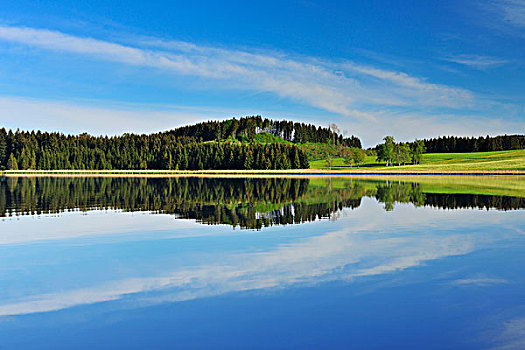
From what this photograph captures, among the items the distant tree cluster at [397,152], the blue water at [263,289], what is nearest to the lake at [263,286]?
the blue water at [263,289]

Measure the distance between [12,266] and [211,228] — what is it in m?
9.95

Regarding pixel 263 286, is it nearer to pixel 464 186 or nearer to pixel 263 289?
pixel 263 289

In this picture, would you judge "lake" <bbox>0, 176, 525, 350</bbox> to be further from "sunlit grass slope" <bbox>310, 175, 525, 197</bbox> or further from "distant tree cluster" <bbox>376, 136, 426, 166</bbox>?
"distant tree cluster" <bbox>376, 136, 426, 166</bbox>

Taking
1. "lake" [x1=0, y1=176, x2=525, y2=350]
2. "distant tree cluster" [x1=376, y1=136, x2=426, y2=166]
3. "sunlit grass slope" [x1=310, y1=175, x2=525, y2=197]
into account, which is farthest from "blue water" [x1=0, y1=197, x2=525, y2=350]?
"distant tree cluster" [x1=376, y1=136, x2=426, y2=166]

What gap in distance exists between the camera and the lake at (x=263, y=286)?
8258 mm

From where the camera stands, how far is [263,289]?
36.4 ft

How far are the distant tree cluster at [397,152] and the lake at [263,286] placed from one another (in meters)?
158

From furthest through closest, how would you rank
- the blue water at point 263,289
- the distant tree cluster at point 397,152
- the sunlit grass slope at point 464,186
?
the distant tree cluster at point 397,152 < the sunlit grass slope at point 464,186 < the blue water at point 263,289

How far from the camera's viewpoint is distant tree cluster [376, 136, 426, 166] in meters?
176

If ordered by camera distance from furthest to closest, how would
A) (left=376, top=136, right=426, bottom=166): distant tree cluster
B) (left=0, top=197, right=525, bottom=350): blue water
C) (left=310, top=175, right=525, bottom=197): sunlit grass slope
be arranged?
1. (left=376, top=136, right=426, bottom=166): distant tree cluster
2. (left=310, top=175, right=525, bottom=197): sunlit grass slope
3. (left=0, top=197, right=525, bottom=350): blue water

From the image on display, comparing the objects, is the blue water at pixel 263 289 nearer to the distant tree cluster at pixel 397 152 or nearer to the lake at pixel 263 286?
the lake at pixel 263 286

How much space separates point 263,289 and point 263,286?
274 millimetres

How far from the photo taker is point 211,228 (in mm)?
22078

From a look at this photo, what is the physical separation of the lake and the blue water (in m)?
0.04
